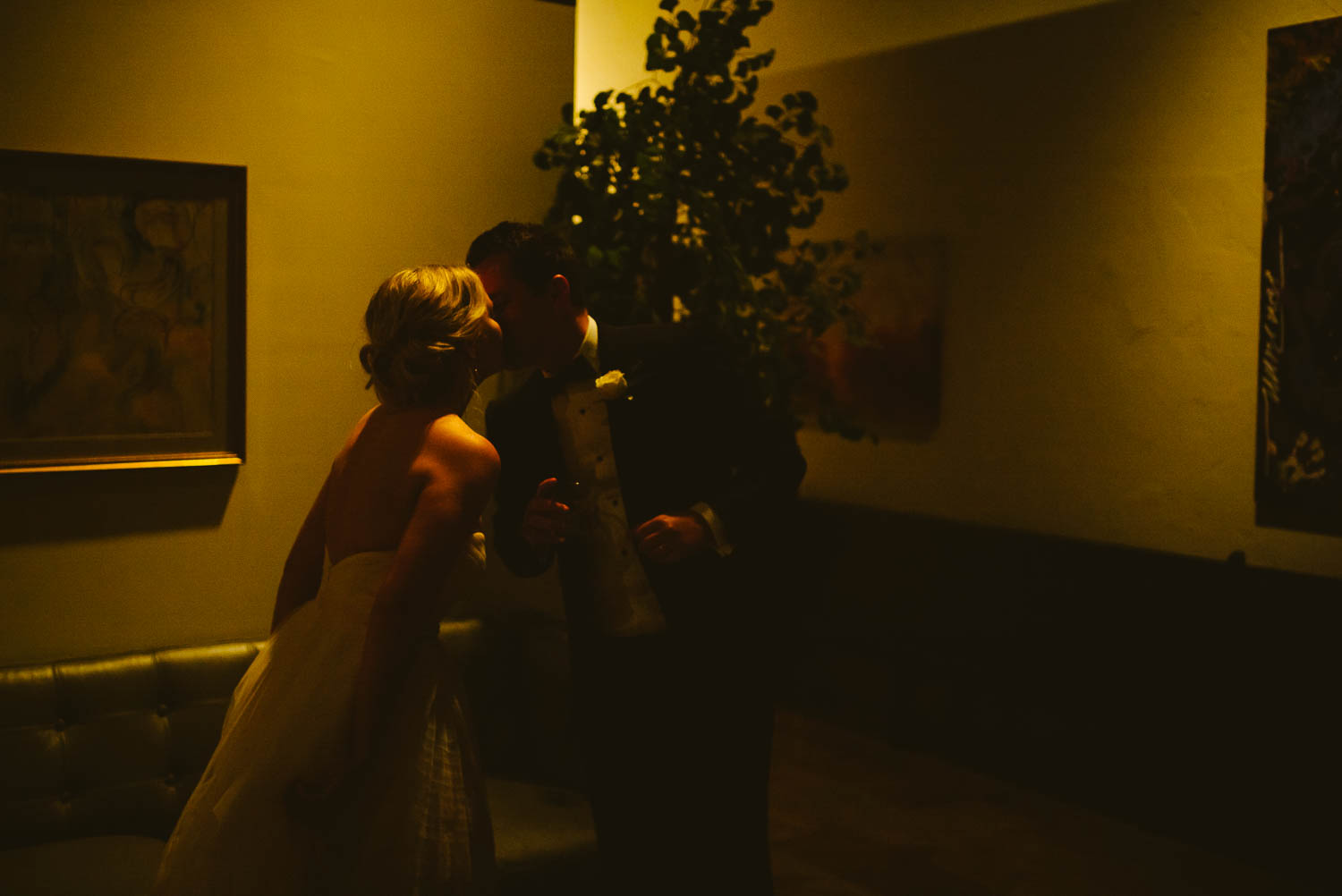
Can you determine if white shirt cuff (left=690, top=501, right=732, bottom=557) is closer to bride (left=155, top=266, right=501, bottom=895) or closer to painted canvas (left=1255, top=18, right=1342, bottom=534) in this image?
bride (left=155, top=266, right=501, bottom=895)

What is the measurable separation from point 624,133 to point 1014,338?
215 centimetres

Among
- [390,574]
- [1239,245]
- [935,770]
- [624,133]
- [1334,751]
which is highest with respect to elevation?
[624,133]

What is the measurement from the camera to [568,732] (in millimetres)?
3191

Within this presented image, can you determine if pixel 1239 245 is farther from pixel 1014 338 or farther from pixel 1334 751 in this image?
pixel 1334 751

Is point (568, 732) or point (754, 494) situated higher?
point (754, 494)

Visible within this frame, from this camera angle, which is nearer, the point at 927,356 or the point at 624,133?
the point at 624,133

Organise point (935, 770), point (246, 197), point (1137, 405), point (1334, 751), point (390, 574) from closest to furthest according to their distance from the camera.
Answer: point (390, 574) < point (246, 197) < point (1334, 751) < point (1137, 405) < point (935, 770)

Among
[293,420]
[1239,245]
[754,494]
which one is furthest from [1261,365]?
[293,420]

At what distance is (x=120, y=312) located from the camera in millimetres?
2934

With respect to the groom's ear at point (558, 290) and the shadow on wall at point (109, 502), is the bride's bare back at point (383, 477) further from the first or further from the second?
the shadow on wall at point (109, 502)

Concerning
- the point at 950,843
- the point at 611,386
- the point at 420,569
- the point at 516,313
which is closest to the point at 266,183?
the point at 516,313

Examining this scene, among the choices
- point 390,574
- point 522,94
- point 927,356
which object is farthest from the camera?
point 927,356

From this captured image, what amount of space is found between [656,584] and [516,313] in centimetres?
66

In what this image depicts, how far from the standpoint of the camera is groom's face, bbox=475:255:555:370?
2.40 m
